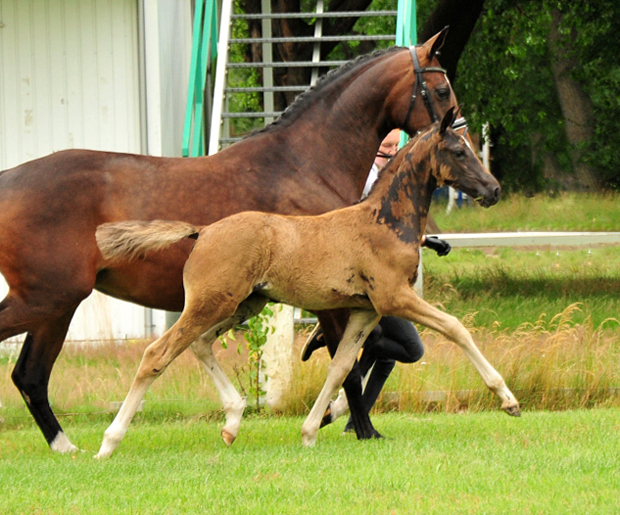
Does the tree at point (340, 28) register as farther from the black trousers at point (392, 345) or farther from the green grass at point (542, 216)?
the black trousers at point (392, 345)

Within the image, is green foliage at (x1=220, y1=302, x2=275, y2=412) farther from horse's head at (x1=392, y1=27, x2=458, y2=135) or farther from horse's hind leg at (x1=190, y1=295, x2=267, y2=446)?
horse's head at (x1=392, y1=27, x2=458, y2=135)

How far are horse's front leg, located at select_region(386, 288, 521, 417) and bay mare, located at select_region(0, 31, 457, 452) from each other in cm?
67

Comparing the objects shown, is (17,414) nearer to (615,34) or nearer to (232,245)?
(232,245)

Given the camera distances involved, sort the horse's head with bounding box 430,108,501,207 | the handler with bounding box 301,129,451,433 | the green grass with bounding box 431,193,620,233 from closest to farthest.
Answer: the horse's head with bounding box 430,108,501,207 → the handler with bounding box 301,129,451,433 → the green grass with bounding box 431,193,620,233

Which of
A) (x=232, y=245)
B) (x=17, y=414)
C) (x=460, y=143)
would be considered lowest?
(x=17, y=414)

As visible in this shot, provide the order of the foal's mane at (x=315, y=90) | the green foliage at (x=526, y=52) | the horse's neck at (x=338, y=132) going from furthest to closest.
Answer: the green foliage at (x=526, y=52) → the foal's mane at (x=315, y=90) → the horse's neck at (x=338, y=132)

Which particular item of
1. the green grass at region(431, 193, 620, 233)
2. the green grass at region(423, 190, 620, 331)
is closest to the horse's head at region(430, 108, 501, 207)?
the green grass at region(423, 190, 620, 331)

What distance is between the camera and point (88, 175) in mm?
5734

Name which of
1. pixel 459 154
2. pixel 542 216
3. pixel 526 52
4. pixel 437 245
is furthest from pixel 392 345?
pixel 542 216

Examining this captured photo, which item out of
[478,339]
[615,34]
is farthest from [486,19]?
[478,339]

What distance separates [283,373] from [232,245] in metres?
2.47

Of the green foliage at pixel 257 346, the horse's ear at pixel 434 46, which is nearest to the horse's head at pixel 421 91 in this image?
the horse's ear at pixel 434 46

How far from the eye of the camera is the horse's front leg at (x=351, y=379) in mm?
5875

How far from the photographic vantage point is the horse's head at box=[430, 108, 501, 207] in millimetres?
5492
